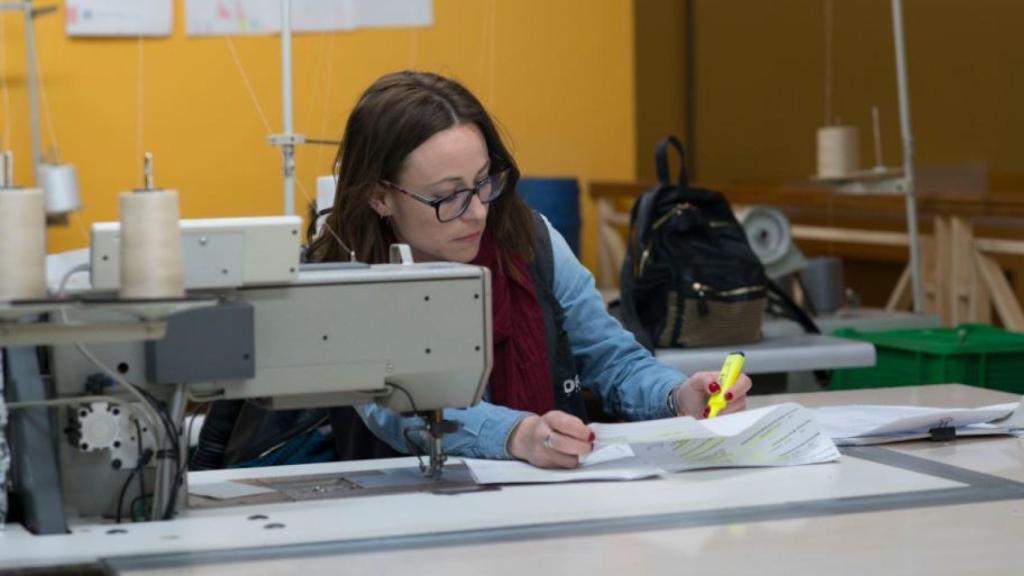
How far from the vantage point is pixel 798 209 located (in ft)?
19.8

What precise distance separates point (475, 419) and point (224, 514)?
0.41m

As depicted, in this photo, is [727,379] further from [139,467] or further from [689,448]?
[139,467]

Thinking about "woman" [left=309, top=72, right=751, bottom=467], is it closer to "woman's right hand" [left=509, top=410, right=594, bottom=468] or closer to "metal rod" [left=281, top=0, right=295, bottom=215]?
"woman's right hand" [left=509, top=410, right=594, bottom=468]

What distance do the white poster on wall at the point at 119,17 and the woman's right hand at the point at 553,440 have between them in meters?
3.31

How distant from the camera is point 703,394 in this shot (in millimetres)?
2234

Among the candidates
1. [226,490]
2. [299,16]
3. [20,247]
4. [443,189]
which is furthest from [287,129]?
[20,247]

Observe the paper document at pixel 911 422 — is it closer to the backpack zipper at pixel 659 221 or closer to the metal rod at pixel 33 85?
the backpack zipper at pixel 659 221

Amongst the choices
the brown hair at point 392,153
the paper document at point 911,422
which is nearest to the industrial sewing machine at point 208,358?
the brown hair at point 392,153

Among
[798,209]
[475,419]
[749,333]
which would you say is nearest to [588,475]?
[475,419]

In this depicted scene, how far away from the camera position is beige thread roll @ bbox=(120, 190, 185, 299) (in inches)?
63.3

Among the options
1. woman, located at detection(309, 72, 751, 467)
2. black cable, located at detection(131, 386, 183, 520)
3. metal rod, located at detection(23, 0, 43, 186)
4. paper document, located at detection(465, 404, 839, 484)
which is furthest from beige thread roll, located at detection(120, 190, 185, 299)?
metal rod, located at detection(23, 0, 43, 186)

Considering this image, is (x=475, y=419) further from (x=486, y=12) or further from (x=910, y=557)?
(x=486, y=12)

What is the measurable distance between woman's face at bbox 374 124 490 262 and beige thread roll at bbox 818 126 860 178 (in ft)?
9.18

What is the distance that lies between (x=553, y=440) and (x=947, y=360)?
1.77m
